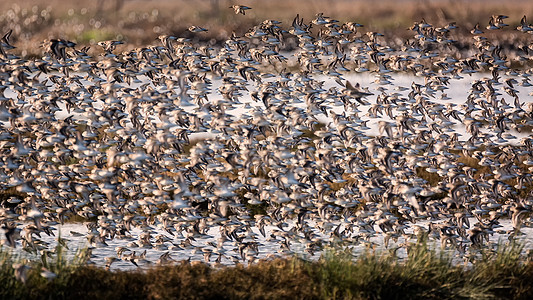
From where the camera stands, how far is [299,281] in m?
9.73

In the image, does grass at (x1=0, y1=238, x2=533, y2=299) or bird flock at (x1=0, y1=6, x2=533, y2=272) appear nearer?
grass at (x1=0, y1=238, x2=533, y2=299)

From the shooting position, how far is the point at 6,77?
12352mm

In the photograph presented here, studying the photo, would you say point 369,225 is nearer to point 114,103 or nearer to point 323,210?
point 323,210

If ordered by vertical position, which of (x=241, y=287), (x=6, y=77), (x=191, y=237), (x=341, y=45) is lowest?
(x=241, y=287)

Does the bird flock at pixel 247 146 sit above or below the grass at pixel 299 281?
above

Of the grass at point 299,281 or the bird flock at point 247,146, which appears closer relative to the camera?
the grass at point 299,281

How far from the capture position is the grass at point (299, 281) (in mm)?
9367

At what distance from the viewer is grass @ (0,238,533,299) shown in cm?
937

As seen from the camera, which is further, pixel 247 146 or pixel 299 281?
pixel 247 146

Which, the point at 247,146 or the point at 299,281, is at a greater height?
the point at 247,146

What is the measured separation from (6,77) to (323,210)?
21.6ft

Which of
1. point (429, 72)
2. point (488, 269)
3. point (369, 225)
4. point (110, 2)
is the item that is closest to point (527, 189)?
point (429, 72)

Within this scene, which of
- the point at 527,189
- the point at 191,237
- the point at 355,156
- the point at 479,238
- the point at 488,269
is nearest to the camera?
the point at 488,269

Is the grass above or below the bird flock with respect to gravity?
below
